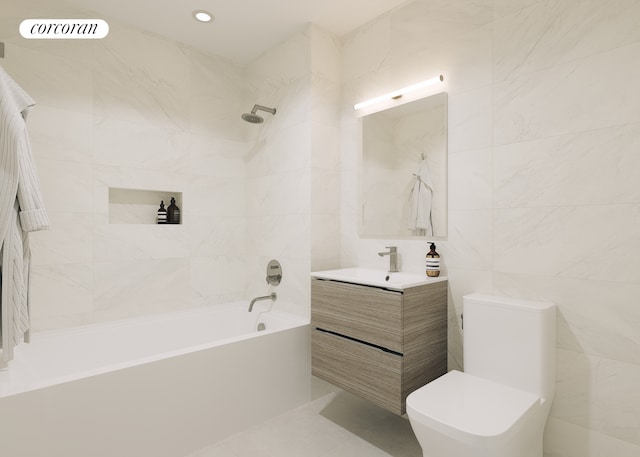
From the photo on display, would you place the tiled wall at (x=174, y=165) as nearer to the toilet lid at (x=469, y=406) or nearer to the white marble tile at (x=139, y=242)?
the white marble tile at (x=139, y=242)

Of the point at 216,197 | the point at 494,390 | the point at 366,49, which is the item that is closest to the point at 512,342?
the point at 494,390

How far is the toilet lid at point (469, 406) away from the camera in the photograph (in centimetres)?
122

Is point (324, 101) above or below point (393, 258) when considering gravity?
above

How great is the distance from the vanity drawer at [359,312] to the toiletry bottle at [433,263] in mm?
354

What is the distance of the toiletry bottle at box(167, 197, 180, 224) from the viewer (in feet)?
8.72

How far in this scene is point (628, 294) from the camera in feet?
4.63

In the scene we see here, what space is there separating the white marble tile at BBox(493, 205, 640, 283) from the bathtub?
133 cm

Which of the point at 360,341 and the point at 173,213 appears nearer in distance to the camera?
Result: the point at 360,341

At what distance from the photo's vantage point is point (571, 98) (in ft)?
5.09

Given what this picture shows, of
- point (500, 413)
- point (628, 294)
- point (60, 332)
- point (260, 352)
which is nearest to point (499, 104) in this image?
point (628, 294)

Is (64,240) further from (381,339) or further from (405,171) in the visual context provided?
(405,171)

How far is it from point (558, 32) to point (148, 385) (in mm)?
2531

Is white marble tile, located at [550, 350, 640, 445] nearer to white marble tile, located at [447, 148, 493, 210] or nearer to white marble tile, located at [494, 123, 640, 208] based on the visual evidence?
white marble tile, located at [494, 123, 640, 208]

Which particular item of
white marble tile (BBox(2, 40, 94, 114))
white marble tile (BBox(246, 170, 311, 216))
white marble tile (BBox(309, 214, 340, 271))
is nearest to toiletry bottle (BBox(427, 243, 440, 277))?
white marble tile (BBox(309, 214, 340, 271))
